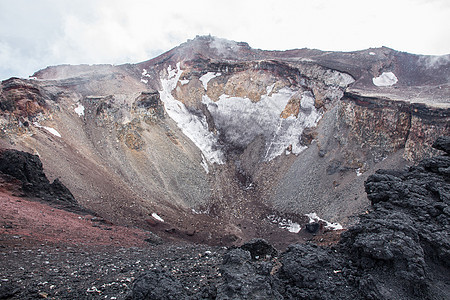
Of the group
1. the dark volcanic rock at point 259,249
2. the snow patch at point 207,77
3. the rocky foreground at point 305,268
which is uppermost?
the snow patch at point 207,77

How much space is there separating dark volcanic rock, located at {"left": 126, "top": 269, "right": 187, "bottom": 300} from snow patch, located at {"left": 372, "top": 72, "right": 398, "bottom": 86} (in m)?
37.1

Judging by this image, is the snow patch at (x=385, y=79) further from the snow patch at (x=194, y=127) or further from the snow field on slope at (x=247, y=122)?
the snow patch at (x=194, y=127)

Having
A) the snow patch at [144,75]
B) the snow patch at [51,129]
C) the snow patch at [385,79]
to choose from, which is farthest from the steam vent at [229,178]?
the snow patch at [144,75]

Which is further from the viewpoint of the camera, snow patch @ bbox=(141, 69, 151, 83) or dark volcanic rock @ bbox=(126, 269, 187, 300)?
snow patch @ bbox=(141, 69, 151, 83)

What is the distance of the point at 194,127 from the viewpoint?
139 feet

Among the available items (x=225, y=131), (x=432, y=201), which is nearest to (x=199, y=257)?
(x=432, y=201)

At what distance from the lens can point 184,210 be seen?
28.6m

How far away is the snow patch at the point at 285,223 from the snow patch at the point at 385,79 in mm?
21011

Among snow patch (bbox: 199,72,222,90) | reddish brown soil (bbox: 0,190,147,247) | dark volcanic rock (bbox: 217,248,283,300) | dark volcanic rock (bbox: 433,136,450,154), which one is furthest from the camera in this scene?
snow patch (bbox: 199,72,222,90)

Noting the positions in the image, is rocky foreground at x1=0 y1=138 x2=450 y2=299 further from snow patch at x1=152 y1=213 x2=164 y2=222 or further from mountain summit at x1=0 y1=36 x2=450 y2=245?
snow patch at x1=152 y1=213 x2=164 y2=222

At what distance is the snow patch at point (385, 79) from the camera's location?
1416 inches

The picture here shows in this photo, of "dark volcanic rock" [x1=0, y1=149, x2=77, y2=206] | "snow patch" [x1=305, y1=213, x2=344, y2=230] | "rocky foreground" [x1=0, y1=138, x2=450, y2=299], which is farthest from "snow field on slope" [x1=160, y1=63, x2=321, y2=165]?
"rocky foreground" [x1=0, y1=138, x2=450, y2=299]

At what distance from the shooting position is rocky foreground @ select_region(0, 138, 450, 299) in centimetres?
673

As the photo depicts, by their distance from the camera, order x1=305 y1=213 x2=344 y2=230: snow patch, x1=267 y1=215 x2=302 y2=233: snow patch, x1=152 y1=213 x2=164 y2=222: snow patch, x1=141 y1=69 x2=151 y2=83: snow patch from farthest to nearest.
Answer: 1. x1=141 y1=69 x2=151 y2=83: snow patch
2. x1=267 y1=215 x2=302 y2=233: snow patch
3. x1=305 y1=213 x2=344 y2=230: snow patch
4. x1=152 y1=213 x2=164 y2=222: snow patch
